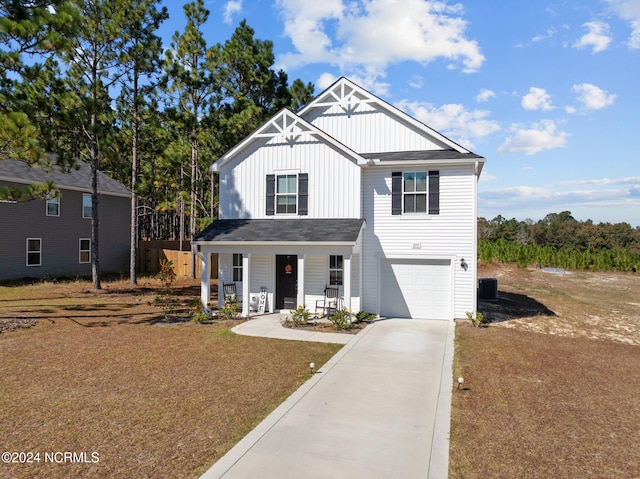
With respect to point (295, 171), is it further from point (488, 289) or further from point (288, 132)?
point (488, 289)

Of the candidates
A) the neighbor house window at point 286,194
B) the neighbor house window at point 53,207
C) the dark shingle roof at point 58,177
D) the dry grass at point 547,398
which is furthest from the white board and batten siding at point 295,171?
the neighbor house window at point 53,207

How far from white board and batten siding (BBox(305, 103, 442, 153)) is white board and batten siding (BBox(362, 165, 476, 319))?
5.40 feet

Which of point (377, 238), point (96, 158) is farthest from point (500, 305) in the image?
point (96, 158)

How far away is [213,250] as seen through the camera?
49.9 ft

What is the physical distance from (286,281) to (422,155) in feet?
23.1

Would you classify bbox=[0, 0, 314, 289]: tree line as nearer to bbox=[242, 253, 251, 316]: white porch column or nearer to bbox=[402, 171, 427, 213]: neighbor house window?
bbox=[242, 253, 251, 316]: white porch column

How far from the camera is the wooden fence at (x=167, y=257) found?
29.2 meters

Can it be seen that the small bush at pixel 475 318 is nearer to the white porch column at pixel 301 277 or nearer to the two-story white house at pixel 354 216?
the two-story white house at pixel 354 216

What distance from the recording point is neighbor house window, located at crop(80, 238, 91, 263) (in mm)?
28188

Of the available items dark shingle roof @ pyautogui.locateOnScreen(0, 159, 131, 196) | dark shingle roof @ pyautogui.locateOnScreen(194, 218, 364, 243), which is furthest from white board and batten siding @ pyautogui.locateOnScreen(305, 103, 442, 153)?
dark shingle roof @ pyautogui.locateOnScreen(0, 159, 131, 196)

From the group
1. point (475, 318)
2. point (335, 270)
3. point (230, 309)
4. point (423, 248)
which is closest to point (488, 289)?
point (475, 318)

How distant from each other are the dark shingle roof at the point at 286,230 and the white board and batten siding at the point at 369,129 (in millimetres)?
3644

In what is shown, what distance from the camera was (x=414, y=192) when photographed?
14.8 m

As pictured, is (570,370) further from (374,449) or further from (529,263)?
(529,263)
